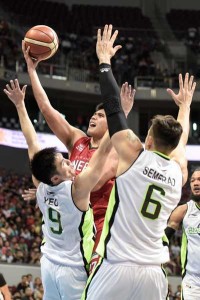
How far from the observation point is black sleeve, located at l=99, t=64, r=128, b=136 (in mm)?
3775

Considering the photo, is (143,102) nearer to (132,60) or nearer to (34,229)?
(132,60)

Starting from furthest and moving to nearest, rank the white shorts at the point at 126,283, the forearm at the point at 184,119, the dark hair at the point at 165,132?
the forearm at the point at 184,119 → the dark hair at the point at 165,132 → the white shorts at the point at 126,283

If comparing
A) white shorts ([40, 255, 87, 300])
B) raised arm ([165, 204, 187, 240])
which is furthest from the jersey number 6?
raised arm ([165, 204, 187, 240])

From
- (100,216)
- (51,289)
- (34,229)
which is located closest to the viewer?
(51,289)

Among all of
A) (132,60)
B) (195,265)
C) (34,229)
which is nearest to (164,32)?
(132,60)

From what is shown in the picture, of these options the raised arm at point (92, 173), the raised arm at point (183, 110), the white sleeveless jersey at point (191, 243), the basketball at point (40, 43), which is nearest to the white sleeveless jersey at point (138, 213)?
the raised arm at point (92, 173)

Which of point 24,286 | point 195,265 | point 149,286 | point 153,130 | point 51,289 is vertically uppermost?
point 153,130

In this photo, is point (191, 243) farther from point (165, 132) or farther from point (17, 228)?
point (17, 228)

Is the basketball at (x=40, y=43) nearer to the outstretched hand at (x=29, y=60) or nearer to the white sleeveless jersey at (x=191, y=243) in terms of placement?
the outstretched hand at (x=29, y=60)

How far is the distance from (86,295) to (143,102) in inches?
842

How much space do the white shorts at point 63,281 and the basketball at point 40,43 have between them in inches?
79.2

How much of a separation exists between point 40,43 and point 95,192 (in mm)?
1536

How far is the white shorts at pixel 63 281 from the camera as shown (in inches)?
180

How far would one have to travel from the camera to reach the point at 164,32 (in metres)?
27.8
